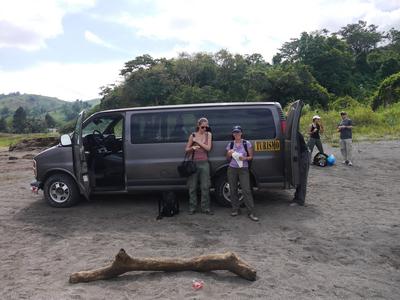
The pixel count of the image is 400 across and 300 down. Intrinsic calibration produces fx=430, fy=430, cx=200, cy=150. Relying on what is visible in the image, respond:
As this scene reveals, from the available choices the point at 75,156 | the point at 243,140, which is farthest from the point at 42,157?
the point at 243,140

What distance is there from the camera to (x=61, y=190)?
8.66m

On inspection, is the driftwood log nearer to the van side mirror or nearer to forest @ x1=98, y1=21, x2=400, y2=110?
the van side mirror

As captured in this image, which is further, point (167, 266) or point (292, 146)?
point (292, 146)

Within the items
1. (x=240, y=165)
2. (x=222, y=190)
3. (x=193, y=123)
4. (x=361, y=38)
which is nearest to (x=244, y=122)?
(x=193, y=123)

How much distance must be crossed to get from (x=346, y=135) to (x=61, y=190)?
8.82 meters

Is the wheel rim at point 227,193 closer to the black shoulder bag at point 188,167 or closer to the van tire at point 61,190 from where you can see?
the black shoulder bag at point 188,167

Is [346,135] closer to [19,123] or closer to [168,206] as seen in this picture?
[168,206]

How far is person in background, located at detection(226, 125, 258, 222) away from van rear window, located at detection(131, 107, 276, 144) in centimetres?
63

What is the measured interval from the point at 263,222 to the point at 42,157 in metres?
4.54

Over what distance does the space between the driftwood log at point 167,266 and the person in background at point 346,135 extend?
9.23 m

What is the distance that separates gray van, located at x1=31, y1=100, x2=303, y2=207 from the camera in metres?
8.26

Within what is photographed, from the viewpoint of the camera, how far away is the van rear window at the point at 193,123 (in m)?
8.33

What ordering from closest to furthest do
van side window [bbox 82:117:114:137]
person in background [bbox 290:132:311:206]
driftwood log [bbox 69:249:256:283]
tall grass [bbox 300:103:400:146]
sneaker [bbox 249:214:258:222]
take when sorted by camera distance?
driftwood log [bbox 69:249:256:283], sneaker [bbox 249:214:258:222], person in background [bbox 290:132:311:206], van side window [bbox 82:117:114:137], tall grass [bbox 300:103:400:146]

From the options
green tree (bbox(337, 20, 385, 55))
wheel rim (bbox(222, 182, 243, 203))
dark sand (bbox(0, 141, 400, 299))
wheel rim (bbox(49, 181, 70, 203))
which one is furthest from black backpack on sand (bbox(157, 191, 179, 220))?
green tree (bbox(337, 20, 385, 55))
